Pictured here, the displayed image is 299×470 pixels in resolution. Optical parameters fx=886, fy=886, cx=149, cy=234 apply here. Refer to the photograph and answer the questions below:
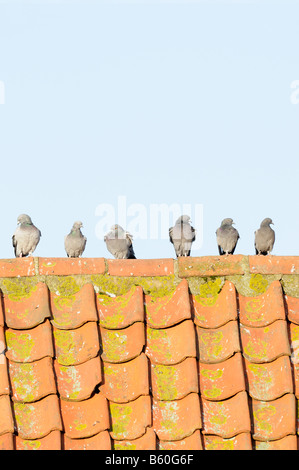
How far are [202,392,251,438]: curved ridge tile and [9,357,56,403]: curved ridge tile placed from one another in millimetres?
1017

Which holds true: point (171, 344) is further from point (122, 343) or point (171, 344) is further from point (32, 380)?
point (32, 380)

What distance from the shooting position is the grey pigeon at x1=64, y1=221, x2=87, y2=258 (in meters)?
9.78

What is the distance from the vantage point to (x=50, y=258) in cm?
654

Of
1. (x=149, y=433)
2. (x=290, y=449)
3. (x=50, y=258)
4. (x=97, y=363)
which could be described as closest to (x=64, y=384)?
(x=97, y=363)

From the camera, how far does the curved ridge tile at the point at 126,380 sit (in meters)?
5.80

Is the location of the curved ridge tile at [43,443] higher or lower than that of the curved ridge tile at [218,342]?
lower

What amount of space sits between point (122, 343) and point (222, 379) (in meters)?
0.73

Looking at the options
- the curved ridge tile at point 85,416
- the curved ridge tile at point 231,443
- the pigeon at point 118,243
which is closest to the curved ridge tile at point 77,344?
the curved ridge tile at point 85,416

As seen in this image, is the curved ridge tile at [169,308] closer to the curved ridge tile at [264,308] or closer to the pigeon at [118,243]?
the curved ridge tile at [264,308]

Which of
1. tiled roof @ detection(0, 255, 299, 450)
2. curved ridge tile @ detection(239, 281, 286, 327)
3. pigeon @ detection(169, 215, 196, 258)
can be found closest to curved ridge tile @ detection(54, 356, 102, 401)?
tiled roof @ detection(0, 255, 299, 450)

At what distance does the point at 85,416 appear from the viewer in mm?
5684

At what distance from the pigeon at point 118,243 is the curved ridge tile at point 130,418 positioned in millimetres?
4490

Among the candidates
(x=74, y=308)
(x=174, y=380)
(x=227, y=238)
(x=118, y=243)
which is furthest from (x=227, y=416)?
(x=118, y=243)
